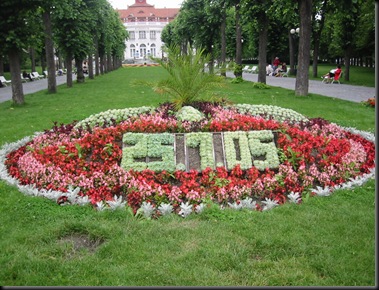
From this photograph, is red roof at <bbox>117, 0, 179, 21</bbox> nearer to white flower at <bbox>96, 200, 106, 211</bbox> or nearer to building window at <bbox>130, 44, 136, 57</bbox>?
building window at <bbox>130, 44, 136, 57</bbox>

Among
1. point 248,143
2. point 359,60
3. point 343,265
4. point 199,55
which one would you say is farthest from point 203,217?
point 359,60

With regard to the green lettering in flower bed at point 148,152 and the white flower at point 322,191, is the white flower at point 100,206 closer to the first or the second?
the green lettering in flower bed at point 148,152

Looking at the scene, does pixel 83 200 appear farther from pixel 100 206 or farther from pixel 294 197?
pixel 294 197

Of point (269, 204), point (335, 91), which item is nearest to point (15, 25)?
point (269, 204)

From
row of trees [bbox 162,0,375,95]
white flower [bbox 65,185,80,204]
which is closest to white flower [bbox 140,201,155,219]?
white flower [bbox 65,185,80,204]

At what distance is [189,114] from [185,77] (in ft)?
2.76

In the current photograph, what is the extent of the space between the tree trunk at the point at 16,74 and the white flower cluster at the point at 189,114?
356 inches

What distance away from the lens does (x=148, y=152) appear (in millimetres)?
6410

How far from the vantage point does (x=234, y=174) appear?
19.5 feet

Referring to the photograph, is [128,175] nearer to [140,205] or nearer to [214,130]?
[140,205]

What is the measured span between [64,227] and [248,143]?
3.36m

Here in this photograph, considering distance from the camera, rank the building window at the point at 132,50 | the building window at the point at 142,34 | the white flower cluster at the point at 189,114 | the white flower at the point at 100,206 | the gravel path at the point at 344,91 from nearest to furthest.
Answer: the white flower at the point at 100,206 < the white flower cluster at the point at 189,114 < the gravel path at the point at 344,91 < the building window at the point at 142,34 < the building window at the point at 132,50

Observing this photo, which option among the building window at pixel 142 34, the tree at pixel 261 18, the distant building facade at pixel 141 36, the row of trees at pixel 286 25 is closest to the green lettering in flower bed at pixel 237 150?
the row of trees at pixel 286 25

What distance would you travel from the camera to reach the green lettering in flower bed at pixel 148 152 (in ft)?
19.9
